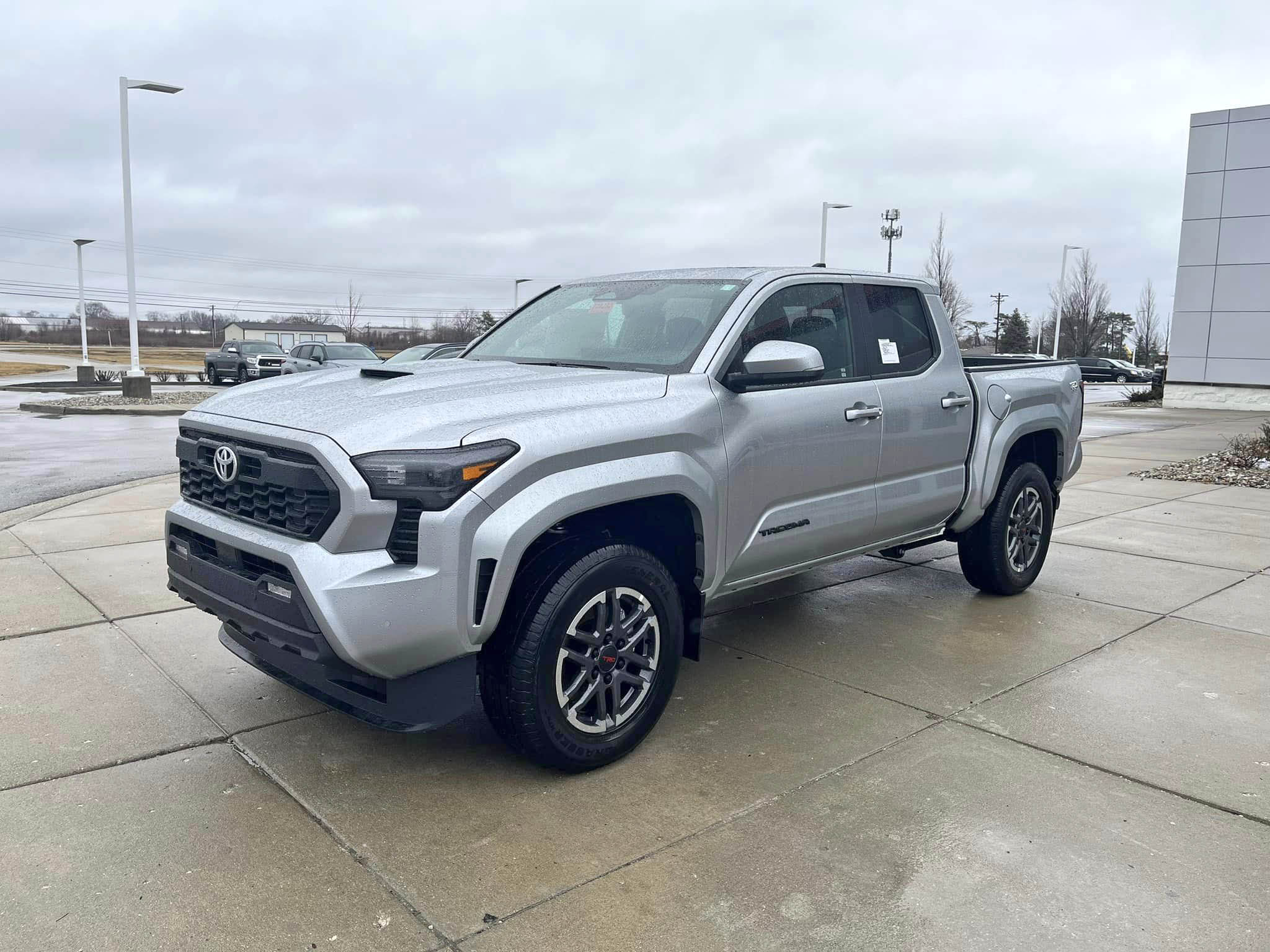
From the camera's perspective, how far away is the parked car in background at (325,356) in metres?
26.3

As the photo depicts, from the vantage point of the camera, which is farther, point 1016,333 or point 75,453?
point 1016,333

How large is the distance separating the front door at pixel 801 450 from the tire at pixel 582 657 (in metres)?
0.53

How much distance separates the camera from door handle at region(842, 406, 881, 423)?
177 inches

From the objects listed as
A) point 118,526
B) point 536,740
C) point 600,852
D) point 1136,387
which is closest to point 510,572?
point 536,740

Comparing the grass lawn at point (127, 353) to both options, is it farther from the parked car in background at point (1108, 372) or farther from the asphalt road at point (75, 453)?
the parked car in background at point (1108, 372)

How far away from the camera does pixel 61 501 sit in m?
9.14

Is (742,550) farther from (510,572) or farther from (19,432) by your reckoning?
(19,432)

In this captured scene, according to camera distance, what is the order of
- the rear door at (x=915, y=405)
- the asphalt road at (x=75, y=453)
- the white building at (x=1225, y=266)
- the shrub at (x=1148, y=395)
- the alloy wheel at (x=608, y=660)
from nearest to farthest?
the alloy wheel at (x=608, y=660)
the rear door at (x=915, y=405)
the asphalt road at (x=75, y=453)
the white building at (x=1225, y=266)
the shrub at (x=1148, y=395)

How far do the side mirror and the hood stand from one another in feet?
1.11

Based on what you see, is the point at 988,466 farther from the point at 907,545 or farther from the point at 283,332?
the point at 283,332

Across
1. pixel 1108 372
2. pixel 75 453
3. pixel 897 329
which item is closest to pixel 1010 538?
pixel 897 329

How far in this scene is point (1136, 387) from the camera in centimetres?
4472

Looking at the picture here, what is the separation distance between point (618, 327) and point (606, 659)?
5.39 ft

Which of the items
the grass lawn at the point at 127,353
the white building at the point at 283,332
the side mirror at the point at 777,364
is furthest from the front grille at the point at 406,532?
the white building at the point at 283,332
